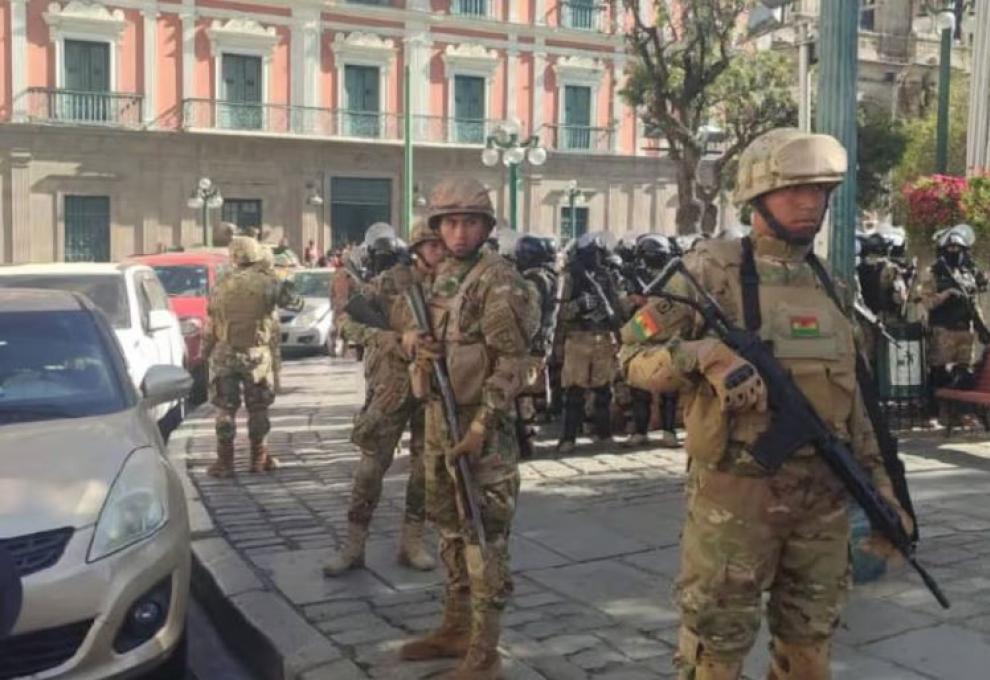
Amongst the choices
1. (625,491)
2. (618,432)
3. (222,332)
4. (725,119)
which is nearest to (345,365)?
(618,432)

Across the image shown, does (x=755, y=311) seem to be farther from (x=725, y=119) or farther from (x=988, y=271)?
(x=725, y=119)

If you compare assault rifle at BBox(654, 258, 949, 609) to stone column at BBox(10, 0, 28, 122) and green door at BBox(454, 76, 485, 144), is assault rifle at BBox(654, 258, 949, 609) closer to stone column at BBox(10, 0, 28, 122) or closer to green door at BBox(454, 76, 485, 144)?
stone column at BBox(10, 0, 28, 122)

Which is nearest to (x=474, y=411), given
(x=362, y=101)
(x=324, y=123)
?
(x=324, y=123)

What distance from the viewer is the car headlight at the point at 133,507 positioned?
3863 millimetres

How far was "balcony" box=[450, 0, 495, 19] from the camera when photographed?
36812mm

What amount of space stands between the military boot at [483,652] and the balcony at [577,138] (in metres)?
34.9

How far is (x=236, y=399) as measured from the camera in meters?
7.93

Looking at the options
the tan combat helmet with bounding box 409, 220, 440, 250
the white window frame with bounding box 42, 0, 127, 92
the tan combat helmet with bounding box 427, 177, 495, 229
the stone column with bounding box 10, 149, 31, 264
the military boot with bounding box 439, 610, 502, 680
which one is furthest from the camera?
the white window frame with bounding box 42, 0, 127, 92

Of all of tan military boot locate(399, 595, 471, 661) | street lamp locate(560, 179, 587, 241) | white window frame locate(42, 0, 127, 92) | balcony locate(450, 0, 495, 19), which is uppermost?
balcony locate(450, 0, 495, 19)

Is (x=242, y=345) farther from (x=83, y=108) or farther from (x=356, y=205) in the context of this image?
(x=356, y=205)

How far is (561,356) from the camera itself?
917cm

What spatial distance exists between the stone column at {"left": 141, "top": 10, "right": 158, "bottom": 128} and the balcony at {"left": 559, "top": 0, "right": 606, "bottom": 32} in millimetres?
13757

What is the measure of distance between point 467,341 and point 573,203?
3356cm

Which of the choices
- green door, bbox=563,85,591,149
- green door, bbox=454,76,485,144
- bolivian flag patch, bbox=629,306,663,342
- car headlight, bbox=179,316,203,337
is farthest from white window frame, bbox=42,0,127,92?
bolivian flag patch, bbox=629,306,663,342
